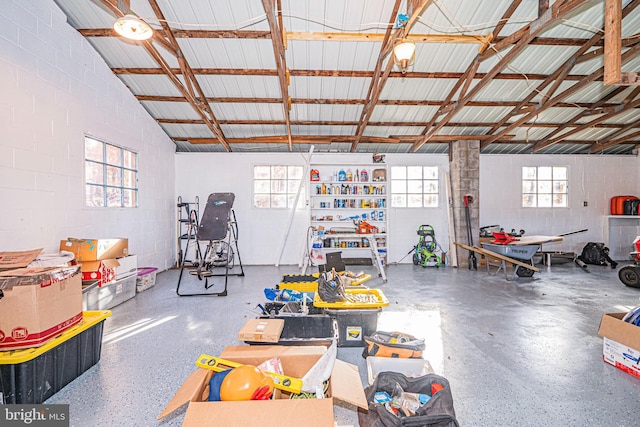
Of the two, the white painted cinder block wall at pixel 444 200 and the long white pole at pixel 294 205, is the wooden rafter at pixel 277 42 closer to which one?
→ the long white pole at pixel 294 205

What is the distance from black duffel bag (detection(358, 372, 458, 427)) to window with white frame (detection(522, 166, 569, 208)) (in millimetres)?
7610

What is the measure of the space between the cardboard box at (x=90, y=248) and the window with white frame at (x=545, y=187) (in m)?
8.90

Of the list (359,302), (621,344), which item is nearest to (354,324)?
(359,302)

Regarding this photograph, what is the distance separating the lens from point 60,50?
375 cm

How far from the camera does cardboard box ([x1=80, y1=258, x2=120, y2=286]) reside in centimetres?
371

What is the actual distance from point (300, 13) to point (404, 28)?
1.46 meters

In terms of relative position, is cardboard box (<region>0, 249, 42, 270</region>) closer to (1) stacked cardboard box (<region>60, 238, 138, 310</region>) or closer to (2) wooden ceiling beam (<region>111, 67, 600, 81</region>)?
(1) stacked cardboard box (<region>60, 238, 138, 310</region>)

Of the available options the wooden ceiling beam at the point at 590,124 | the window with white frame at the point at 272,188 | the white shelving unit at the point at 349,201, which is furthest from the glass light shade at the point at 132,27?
the wooden ceiling beam at the point at 590,124

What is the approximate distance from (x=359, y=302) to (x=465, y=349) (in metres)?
1.09

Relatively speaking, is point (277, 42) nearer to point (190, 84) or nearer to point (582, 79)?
point (190, 84)

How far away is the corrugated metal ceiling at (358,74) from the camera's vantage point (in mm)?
4039

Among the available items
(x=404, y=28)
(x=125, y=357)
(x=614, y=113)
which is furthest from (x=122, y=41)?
(x=614, y=113)

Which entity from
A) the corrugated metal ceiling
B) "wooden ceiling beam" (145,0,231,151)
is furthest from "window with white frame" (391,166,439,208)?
"wooden ceiling beam" (145,0,231,151)

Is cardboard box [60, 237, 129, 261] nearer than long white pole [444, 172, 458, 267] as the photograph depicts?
Yes
